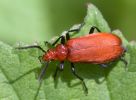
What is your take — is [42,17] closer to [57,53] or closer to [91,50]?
[57,53]

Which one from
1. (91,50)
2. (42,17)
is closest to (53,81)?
(91,50)

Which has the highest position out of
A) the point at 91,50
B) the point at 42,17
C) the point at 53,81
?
the point at 42,17

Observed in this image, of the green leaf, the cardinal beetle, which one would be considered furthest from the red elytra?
the green leaf

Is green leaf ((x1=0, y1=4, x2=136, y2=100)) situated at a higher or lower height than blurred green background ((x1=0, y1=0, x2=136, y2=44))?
lower

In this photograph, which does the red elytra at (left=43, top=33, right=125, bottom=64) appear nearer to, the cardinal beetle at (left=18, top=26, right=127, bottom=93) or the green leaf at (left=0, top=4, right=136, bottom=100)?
the cardinal beetle at (left=18, top=26, right=127, bottom=93)

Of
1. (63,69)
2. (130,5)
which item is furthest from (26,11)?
(63,69)

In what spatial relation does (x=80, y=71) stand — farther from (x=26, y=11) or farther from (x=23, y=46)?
(x=26, y=11)

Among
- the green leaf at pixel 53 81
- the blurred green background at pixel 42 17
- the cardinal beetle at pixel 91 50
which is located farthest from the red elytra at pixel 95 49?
the blurred green background at pixel 42 17
